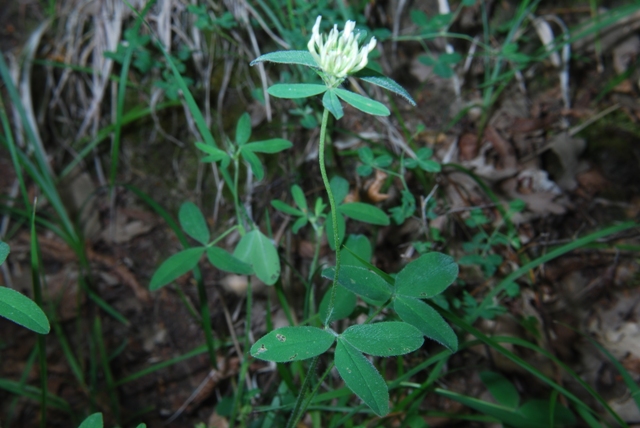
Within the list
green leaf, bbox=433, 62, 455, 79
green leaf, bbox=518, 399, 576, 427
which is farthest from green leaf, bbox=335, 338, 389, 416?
green leaf, bbox=433, 62, 455, 79

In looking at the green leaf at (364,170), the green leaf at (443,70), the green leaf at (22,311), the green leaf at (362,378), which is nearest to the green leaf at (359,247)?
the green leaf at (364,170)

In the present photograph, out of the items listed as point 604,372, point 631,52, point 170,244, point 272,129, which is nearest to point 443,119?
point 272,129

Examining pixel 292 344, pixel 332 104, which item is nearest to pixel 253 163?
pixel 332 104

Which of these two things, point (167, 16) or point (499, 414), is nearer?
point (499, 414)

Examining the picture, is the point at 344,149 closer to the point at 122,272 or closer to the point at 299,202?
the point at 299,202

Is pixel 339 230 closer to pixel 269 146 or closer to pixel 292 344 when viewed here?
pixel 269 146

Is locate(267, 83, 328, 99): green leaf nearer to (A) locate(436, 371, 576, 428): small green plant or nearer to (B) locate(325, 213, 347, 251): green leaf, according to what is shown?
(B) locate(325, 213, 347, 251): green leaf

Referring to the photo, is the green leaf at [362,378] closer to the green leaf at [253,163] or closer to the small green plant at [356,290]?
the small green plant at [356,290]
